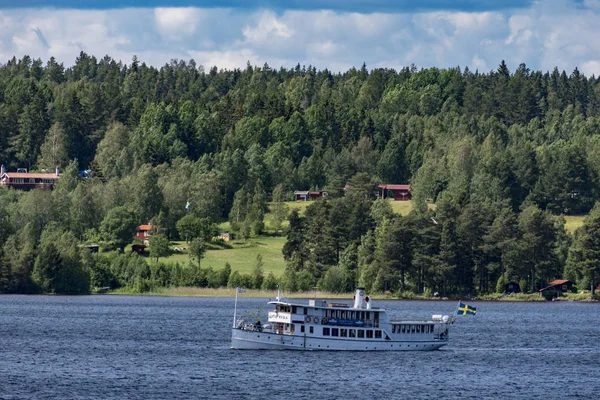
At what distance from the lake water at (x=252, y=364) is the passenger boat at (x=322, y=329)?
1.24 metres

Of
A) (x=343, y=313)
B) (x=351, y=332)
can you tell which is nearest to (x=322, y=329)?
(x=343, y=313)

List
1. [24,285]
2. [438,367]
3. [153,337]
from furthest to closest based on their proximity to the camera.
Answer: [24,285], [153,337], [438,367]

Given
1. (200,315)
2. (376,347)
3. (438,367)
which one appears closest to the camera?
(438,367)

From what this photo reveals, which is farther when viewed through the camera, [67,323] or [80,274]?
[80,274]

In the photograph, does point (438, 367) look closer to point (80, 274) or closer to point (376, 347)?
point (376, 347)

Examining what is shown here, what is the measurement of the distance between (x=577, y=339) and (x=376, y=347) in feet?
103

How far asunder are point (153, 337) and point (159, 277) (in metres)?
71.7

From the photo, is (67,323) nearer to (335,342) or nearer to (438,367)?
(335,342)

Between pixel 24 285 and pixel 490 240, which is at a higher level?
pixel 490 240

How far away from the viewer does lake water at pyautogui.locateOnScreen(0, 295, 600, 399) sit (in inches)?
3206

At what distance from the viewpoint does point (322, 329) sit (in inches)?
4023

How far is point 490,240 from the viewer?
19338 cm

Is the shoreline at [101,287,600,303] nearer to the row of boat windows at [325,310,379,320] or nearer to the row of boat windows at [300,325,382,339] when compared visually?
the row of boat windows at [300,325,382,339]

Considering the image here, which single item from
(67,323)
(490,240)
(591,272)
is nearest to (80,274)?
(67,323)
